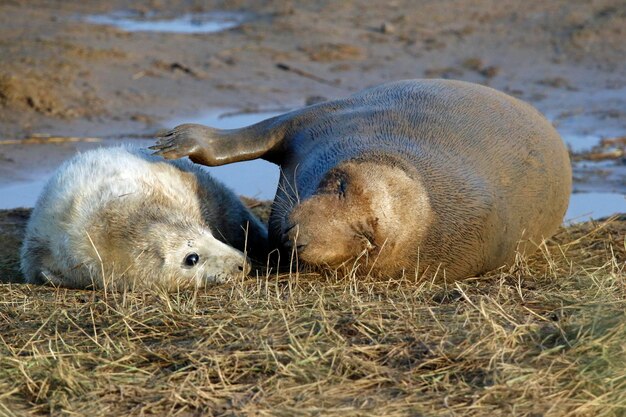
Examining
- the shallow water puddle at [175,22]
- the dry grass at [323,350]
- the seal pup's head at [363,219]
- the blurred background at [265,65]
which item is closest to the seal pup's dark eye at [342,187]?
the seal pup's head at [363,219]

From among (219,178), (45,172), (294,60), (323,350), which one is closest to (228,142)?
(219,178)

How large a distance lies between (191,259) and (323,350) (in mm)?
1504

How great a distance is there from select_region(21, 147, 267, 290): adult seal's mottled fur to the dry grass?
24cm

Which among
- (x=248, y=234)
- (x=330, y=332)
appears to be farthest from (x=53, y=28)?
(x=330, y=332)

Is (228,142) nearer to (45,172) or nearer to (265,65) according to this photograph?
(45,172)

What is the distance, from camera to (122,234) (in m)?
6.22

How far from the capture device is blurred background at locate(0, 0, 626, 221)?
1027 centimetres

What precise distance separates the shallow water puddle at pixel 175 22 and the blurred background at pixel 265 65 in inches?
1.1

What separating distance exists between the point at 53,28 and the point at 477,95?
7726 millimetres

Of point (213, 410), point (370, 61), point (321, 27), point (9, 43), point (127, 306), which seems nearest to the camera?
point (213, 410)

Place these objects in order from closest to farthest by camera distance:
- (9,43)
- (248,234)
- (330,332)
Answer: (330,332)
(248,234)
(9,43)

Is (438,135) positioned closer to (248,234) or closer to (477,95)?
(477,95)

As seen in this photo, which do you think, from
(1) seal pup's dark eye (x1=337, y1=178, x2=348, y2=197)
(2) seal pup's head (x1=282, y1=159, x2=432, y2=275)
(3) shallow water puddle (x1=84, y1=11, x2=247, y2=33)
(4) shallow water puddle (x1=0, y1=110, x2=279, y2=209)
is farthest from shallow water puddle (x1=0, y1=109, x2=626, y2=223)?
(3) shallow water puddle (x1=84, y1=11, x2=247, y2=33)

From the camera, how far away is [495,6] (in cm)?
1546
